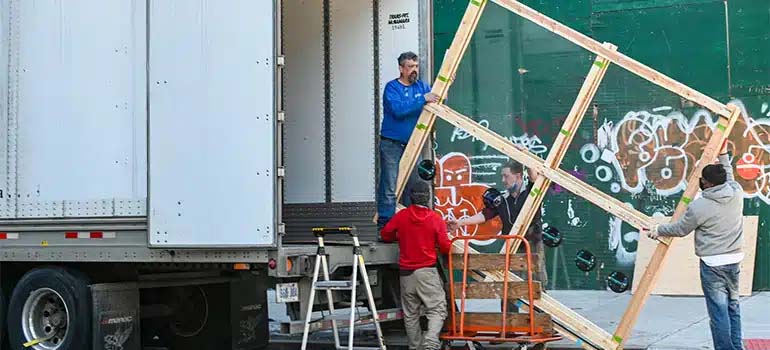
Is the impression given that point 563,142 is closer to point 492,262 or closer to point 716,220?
point 492,262

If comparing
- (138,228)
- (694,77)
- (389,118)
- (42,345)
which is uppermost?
(694,77)

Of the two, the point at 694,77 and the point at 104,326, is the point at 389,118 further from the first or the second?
the point at 694,77

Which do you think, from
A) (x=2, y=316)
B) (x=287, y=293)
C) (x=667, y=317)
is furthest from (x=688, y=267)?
(x=2, y=316)

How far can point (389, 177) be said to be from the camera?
9156mm

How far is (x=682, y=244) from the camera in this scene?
13336mm

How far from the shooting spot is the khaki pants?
8.51 m

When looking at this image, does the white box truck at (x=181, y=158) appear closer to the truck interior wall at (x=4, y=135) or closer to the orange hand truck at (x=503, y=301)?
the truck interior wall at (x=4, y=135)

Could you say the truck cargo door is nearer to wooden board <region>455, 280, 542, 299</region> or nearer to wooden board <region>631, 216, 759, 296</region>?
wooden board <region>455, 280, 542, 299</region>

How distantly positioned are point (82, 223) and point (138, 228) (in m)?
0.63

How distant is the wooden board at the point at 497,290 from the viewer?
8.41 meters

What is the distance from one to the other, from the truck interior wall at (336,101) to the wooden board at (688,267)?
5.28 meters

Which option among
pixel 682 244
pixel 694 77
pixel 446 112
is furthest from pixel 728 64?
pixel 446 112

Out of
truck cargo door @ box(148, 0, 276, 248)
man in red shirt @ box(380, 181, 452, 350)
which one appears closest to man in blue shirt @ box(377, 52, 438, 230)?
man in red shirt @ box(380, 181, 452, 350)

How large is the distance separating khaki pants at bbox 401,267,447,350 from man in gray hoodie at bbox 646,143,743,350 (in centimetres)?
199
